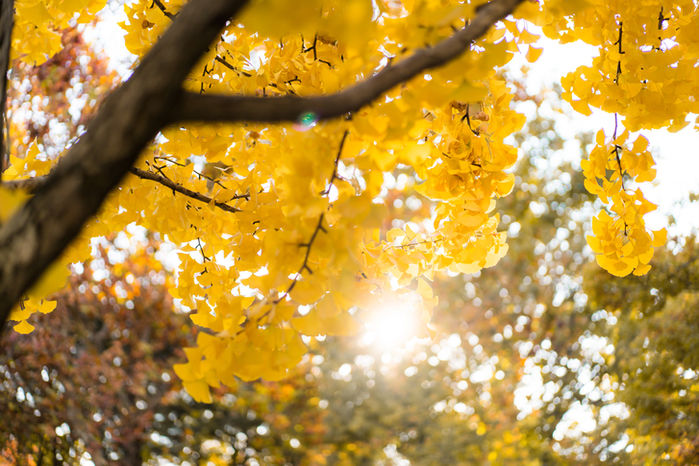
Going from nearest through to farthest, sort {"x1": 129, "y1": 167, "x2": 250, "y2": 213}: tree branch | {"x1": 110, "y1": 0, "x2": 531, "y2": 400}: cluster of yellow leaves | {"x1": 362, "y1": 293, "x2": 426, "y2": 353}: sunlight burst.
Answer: {"x1": 110, "y1": 0, "x2": 531, "y2": 400}: cluster of yellow leaves
{"x1": 362, "y1": 293, "x2": 426, "y2": 353}: sunlight burst
{"x1": 129, "y1": 167, "x2": 250, "y2": 213}: tree branch

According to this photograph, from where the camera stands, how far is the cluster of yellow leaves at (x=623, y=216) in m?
1.69

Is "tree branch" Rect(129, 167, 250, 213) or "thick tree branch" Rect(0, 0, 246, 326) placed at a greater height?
"tree branch" Rect(129, 167, 250, 213)

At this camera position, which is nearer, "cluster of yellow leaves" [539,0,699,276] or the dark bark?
the dark bark

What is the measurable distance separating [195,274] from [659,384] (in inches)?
166

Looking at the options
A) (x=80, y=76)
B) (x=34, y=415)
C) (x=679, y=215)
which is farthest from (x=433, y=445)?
(x=80, y=76)

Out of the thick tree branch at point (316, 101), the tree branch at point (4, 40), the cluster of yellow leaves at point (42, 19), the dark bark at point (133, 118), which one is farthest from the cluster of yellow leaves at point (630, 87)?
the cluster of yellow leaves at point (42, 19)

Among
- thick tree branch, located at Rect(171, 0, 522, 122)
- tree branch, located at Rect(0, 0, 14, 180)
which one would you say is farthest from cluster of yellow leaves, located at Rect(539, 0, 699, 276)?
tree branch, located at Rect(0, 0, 14, 180)

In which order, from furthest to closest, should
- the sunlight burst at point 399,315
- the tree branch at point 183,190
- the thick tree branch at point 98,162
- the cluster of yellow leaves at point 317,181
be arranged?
the tree branch at point 183,190 → the sunlight burst at point 399,315 → the cluster of yellow leaves at point 317,181 → the thick tree branch at point 98,162

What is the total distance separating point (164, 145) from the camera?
1.83 meters

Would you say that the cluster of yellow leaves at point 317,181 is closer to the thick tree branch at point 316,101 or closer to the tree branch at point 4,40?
the thick tree branch at point 316,101

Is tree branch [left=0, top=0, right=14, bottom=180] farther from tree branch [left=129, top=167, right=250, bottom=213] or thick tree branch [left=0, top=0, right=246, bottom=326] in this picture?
tree branch [left=129, top=167, right=250, bottom=213]

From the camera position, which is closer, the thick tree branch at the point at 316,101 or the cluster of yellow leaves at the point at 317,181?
the thick tree branch at the point at 316,101

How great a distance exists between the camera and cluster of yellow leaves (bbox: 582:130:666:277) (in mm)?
1692

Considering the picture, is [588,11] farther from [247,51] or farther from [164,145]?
[164,145]
